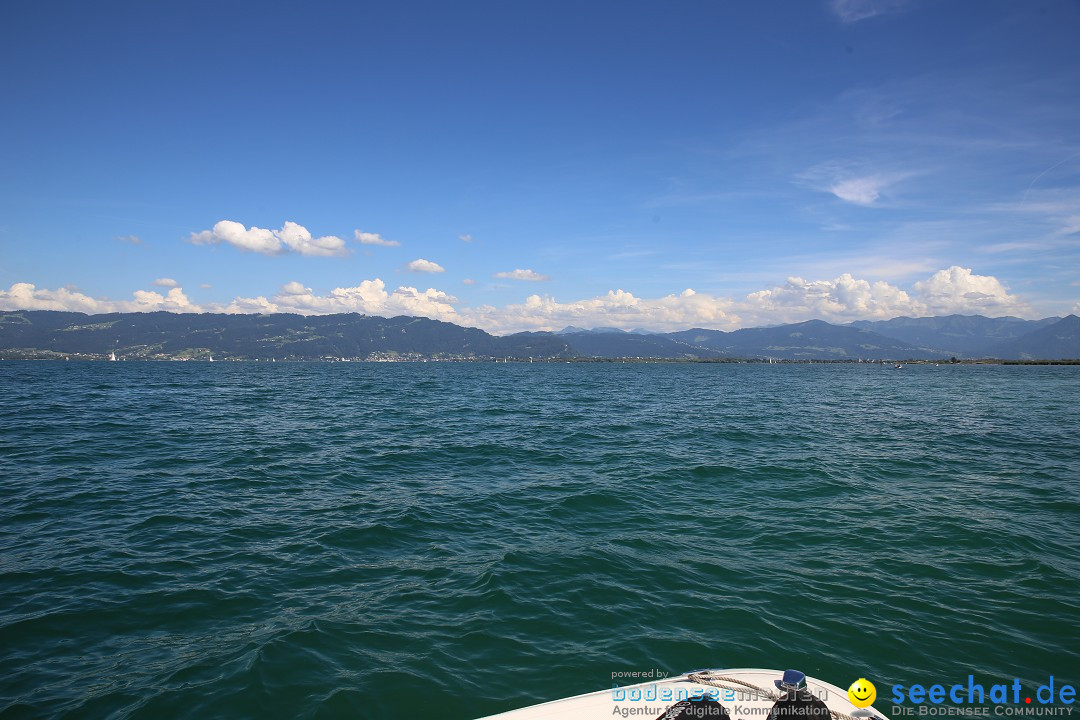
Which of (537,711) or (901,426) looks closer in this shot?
(537,711)

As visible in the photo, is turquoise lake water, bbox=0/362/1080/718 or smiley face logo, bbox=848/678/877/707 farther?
turquoise lake water, bbox=0/362/1080/718

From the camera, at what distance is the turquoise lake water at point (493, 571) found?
9500 millimetres

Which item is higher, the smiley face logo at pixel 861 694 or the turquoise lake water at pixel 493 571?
the smiley face logo at pixel 861 694

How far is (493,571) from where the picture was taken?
13.8 m

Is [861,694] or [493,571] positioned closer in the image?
[861,694]

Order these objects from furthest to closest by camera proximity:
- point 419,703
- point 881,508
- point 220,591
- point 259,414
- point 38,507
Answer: point 259,414
point 881,508
point 38,507
point 220,591
point 419,703

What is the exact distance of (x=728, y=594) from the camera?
12.6m

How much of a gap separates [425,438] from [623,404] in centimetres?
3083

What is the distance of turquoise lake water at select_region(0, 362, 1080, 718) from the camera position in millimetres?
9500

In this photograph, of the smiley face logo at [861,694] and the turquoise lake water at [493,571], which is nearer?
the smiley face logo at [861,694]

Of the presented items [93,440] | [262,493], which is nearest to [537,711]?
[262,493]

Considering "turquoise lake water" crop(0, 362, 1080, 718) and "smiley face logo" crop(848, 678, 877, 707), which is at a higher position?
"smiley face logo" crop(848, 678, 877, 707)

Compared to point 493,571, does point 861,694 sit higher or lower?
higher

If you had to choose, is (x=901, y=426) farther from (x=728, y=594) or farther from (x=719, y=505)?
(x=728, y=594)
